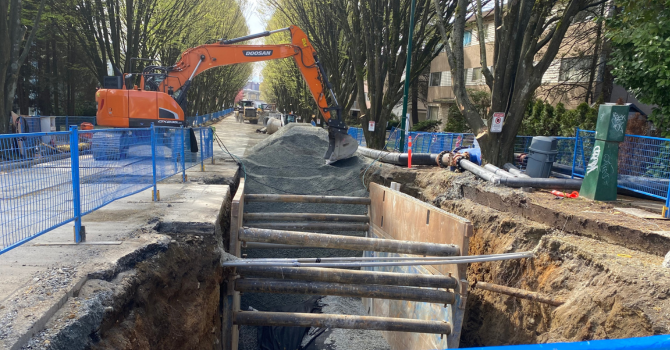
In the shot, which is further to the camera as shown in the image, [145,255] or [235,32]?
[235,32]

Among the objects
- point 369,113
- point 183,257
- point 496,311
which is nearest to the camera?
point 183,257

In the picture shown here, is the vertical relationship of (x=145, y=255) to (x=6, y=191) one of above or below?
below

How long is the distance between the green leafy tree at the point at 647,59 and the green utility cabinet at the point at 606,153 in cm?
320

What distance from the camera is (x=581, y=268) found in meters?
4.86

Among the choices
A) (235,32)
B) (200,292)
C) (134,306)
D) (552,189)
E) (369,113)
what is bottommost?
(200,292)

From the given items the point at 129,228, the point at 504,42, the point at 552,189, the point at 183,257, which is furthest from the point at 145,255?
the point at 504,42

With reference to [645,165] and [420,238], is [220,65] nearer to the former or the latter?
[420,238]

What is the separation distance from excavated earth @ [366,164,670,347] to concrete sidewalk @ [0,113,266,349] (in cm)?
405

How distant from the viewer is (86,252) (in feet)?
12.9

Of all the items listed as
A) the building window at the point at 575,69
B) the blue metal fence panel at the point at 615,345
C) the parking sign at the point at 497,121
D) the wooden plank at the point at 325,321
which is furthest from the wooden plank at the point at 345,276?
the building window at the point at 575,69

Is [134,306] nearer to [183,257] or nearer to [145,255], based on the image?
[145,255]

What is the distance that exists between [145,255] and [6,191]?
1263 millimetres

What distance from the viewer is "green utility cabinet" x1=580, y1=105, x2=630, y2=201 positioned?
21.9 feet

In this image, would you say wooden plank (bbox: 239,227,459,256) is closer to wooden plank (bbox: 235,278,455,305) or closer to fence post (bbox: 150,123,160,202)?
wooden plank (bbox: 235,278,455,305)
